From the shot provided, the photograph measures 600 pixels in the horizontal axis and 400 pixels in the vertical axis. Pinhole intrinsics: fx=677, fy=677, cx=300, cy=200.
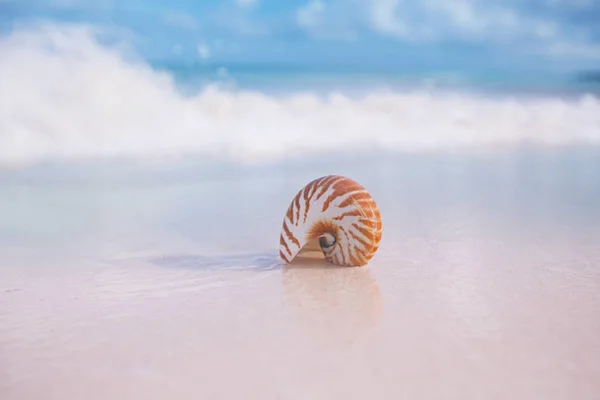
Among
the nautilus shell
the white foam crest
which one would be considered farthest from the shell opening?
the white foam crest

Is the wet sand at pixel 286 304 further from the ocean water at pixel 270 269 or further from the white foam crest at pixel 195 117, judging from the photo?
the white foam crest at pixel 195 117

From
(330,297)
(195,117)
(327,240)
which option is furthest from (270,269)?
(195,117)

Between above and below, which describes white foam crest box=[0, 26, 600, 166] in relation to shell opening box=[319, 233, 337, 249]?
above

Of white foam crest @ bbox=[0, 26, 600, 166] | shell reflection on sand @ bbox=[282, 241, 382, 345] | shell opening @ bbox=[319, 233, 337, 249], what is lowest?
shell reflection on sand @ bbox=[282, 241, 382, 345]

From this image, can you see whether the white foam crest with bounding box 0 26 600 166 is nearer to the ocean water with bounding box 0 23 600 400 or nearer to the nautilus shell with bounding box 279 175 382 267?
the ocean water with bounding box 0 23 600 400

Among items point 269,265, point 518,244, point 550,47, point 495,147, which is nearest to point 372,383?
point 269,265

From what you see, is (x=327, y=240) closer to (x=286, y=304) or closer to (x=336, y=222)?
(x=336, y=222)

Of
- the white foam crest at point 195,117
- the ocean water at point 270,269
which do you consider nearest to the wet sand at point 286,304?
the ocean water at point 270,269
